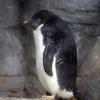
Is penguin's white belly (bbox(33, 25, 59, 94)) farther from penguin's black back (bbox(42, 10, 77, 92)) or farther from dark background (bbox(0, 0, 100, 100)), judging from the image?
dark background (bbox(0, 0, 100, 100))

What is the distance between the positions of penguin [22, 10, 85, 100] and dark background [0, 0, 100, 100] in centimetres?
64

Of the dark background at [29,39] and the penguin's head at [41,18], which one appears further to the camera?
the dark background at [29,39]

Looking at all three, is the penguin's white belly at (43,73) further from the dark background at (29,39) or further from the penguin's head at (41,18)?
the dark background at (29,39)

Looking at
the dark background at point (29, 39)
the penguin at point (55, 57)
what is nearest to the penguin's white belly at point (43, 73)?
the penguin at point (55, 57)

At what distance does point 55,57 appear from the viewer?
1431 millimetres

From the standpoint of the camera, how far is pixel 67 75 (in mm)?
1446

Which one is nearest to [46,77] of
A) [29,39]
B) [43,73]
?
[43,73]

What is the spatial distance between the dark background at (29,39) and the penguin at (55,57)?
0.64m

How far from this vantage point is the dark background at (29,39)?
212 cm

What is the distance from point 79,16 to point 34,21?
0.77 meters

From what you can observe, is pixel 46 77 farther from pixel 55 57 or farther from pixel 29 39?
pixel 29 39

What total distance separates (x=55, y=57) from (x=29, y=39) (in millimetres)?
810

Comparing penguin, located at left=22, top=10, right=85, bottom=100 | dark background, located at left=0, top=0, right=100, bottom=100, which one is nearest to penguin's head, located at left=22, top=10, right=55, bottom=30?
penguin, located at left=22, top=10, right=85, bottom=100

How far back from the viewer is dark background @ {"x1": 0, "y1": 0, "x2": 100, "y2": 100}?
2.12 metres
